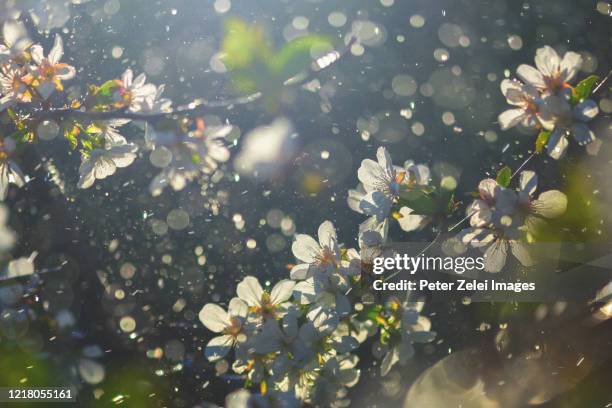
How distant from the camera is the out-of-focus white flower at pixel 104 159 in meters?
0.98

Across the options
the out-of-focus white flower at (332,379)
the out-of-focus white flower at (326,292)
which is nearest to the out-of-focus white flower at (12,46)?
the out-of-focus white flower at (326,292)

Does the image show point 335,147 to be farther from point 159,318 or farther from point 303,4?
point 159,318

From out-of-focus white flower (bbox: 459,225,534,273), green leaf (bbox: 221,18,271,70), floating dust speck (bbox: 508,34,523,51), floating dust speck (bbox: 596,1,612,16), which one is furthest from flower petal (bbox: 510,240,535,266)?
floating dust speck (bbox: 508,34,523,51)

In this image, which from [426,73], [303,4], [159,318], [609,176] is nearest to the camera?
[609,176]

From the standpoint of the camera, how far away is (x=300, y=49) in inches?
39.1

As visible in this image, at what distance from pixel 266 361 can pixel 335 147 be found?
4.10 feet

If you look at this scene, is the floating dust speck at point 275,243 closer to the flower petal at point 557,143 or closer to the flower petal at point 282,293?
the flower petal at point 282,293

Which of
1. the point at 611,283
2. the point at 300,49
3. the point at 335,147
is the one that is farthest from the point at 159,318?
the point at 611,283

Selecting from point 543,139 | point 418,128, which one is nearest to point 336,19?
point 418,128

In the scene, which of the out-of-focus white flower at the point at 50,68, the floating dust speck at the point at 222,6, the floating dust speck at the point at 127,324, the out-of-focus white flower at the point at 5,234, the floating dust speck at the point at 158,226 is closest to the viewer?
the out-of-focus white flower at the point at 50,68

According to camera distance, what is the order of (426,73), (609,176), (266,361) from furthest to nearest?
(426,73)
(609,176)
(266,361)

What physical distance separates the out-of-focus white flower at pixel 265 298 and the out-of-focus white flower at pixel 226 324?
0.6 inches

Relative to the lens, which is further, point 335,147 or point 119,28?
point 119,28

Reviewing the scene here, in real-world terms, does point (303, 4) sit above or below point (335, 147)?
above
